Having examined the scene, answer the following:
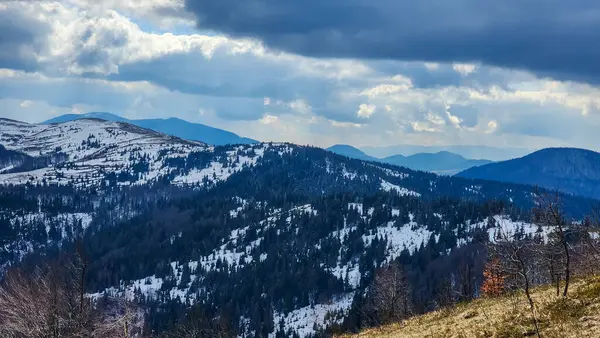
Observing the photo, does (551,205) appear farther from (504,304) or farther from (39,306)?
(39,306)

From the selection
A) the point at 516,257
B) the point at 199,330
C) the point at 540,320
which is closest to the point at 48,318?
the point at 516,257

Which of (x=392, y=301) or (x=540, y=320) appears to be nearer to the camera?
(x=540, y=320)

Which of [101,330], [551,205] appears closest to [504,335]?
[551,205]

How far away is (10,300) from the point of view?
48625 mm

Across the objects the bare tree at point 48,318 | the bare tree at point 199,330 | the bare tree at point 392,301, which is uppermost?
the bare tree at point 48,318

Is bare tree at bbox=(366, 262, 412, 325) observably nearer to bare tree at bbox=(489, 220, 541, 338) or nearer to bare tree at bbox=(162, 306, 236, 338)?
bare tree at bbox=(162, 306, 236, 338)

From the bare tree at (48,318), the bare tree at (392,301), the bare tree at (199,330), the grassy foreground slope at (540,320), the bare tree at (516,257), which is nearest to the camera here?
the grassy foreground slope at (540,320)

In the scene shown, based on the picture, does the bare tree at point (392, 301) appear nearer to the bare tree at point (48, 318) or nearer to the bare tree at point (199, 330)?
the bare tree at point (199, 330)


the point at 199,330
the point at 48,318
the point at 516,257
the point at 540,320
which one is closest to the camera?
the point at 540,320

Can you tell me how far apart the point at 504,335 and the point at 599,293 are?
212 inches

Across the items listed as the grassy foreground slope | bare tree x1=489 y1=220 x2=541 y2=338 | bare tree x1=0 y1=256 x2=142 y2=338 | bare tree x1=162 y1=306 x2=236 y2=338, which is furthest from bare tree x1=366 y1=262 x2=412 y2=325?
bare tree x1=0 y1=256 x2=142 y2=338

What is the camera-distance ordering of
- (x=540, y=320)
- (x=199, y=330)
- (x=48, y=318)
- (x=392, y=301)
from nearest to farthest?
(x=540, y=320), (x=48, y=318), (x=392, y=301), (x=199, y=330)

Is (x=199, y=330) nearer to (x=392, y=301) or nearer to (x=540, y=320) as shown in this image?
(x=392, y=301)

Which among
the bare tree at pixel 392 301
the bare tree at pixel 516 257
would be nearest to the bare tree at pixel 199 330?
the bare tree at pixel 392 301
